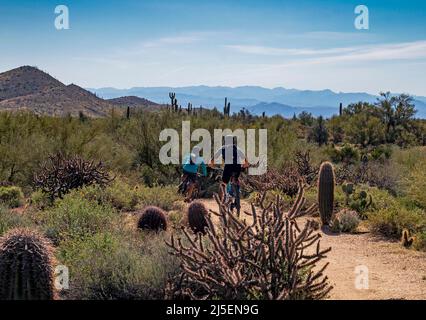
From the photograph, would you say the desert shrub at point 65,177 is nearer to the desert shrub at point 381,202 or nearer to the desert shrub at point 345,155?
the desert shrub at point 381,202

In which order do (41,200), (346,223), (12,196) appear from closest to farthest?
1. (346,223)
2. (41,200)
3. (12,196)

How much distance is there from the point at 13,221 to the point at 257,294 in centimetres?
561

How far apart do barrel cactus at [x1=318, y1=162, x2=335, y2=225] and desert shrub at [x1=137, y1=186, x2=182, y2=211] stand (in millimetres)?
3601

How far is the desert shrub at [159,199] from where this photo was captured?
45.4 ft

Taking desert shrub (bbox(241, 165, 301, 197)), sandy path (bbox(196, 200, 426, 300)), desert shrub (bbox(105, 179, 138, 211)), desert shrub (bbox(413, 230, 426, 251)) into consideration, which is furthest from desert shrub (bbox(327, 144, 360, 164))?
desert shrub (bbox(413, 230, 426, 251))

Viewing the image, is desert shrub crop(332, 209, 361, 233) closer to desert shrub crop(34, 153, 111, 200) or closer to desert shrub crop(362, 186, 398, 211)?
desert shrub crop(362, 186, 398, 211)

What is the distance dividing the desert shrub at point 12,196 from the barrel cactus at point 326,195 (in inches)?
316

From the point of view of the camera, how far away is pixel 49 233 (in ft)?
31.3

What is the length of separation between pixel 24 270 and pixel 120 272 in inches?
48.3

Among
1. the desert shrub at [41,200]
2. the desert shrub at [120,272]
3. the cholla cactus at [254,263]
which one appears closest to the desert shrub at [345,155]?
the desert shrub at [41,200]

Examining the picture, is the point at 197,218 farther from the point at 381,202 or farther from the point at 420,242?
the point at 381,202

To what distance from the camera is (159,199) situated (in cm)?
1408

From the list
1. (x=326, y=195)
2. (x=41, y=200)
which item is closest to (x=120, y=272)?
(x=326, y=195)
